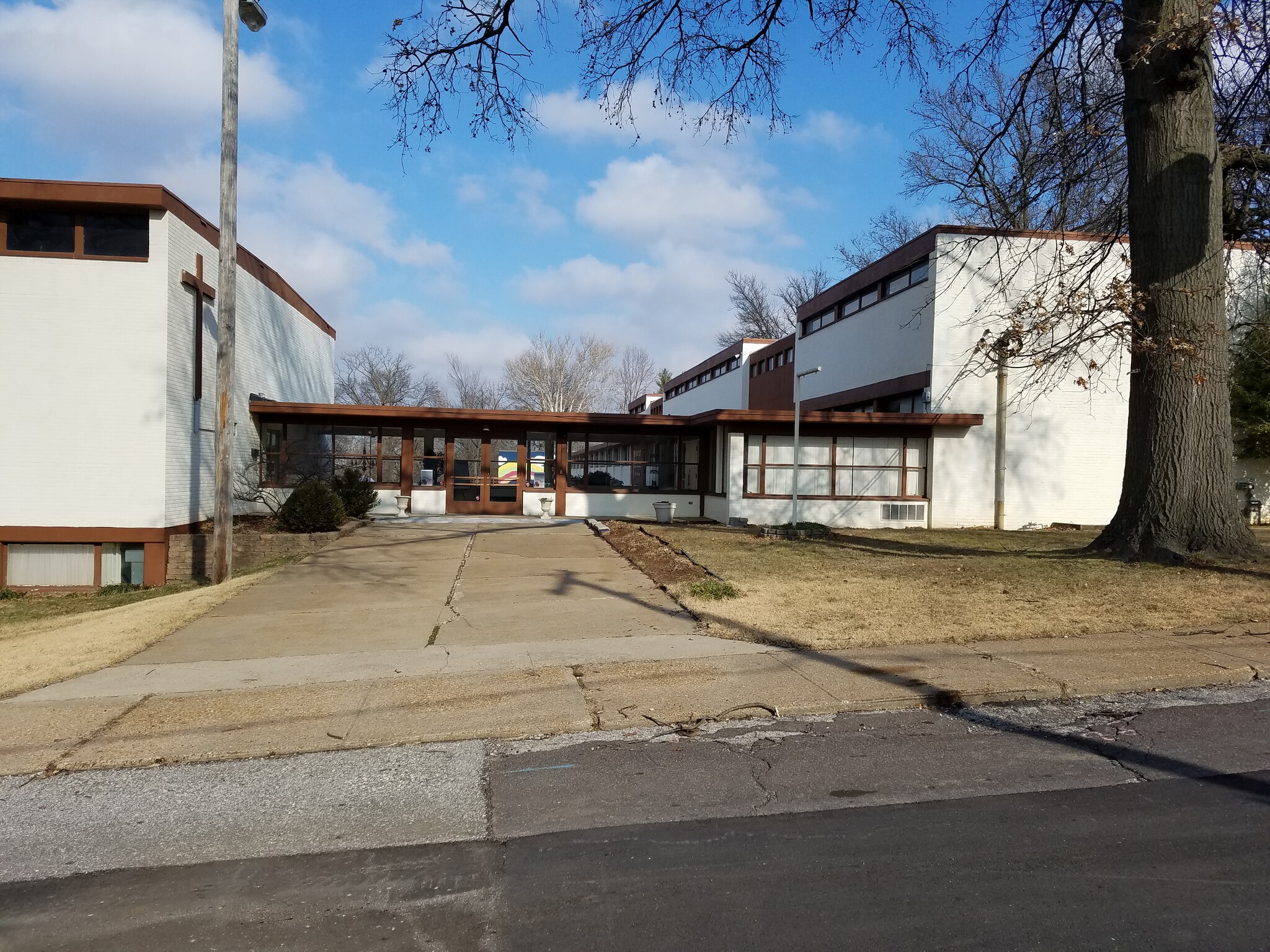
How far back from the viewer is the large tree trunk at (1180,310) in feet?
38.6

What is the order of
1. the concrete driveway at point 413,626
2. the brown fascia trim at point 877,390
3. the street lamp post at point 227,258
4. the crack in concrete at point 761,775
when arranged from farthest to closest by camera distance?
the brown fascia trim at point 877,390 → the street lamp post at point 227,258 → the concrete driveway at point 413,626 → the crack in concrete at point 761,775

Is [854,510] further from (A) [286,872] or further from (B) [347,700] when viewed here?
(A) [286,872]

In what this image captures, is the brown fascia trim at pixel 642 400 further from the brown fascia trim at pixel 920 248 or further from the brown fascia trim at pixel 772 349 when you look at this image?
the brown fascia trim at pixel 920 248

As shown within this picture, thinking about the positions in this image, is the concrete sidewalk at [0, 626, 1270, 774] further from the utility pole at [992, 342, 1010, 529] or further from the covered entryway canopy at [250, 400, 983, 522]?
the utility pole at [992, 342, 1010, 529]

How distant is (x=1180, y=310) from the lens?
1181cm

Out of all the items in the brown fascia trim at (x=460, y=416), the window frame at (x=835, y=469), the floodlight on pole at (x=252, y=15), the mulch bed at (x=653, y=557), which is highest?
the floodlight on pole at (x=252, y=15)

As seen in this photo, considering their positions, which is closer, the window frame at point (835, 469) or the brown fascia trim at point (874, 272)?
the window frame at point (835, 469)

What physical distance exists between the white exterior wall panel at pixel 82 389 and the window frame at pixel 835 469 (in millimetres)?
13998

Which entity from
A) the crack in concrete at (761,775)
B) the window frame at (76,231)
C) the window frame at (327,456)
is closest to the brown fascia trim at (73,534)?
the window frame at (76,231)

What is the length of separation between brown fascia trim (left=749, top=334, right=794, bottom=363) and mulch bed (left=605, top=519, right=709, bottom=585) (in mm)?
17199

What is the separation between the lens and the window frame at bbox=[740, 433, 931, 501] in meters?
22.7

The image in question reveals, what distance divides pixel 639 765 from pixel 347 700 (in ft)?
8.73

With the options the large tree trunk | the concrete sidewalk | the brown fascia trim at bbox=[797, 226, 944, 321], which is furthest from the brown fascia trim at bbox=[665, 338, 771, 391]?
the concrete sidewalk

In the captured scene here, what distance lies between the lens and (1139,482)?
40.4 feet
